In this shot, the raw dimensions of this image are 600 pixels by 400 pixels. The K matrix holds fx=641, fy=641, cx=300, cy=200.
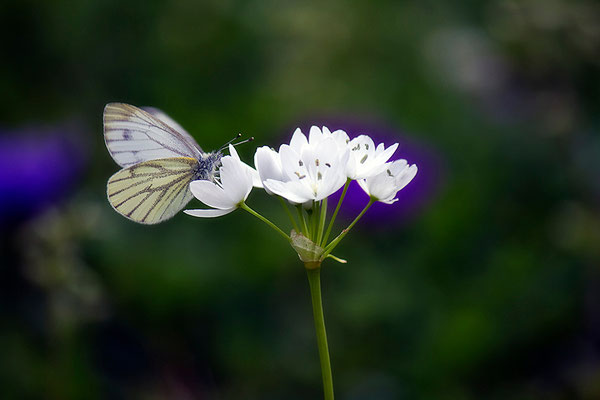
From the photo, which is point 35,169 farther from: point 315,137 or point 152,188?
point 315,137

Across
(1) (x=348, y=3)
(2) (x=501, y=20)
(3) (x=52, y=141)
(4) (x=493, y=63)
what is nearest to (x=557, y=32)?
(2) (x=501, y=20)

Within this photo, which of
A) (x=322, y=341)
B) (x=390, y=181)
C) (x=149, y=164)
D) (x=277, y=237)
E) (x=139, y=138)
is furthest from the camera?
(x=277, y=237)

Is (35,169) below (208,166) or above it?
above

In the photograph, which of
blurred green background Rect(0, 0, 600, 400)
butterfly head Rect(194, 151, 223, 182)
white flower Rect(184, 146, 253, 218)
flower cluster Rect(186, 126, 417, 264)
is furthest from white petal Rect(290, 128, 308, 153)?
blurred green background Rect(0, 0, 600, 400)

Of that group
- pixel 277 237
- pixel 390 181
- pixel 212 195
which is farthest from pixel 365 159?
pixel 277 237

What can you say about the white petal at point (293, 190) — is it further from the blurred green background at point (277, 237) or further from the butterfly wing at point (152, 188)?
the blurred green background at point (277, 237)

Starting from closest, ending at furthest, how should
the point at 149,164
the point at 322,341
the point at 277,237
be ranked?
the point at 322,341 < the point at 149,164 < the point at 277,237
